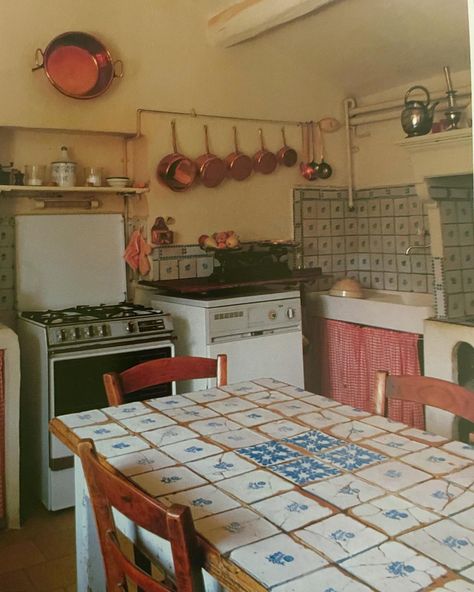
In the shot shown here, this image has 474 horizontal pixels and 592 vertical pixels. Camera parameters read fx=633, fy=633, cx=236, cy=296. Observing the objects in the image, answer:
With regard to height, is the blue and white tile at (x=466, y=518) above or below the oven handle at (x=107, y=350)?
below

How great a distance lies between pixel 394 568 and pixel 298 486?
318mm

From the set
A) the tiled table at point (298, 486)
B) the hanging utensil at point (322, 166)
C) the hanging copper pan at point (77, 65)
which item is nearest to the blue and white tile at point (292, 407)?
the tiled table at point (298, 486)

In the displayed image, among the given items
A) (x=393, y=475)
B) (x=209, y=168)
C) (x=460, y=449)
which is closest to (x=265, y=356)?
(x=209, y=168)

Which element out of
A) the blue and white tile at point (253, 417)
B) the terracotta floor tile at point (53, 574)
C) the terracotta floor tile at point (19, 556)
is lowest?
the terracotta floor tile at point (53, 574)

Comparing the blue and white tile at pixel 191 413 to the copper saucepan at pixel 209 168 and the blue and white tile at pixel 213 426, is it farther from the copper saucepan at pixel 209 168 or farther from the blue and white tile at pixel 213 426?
the copper saucepan at pixel 209 168

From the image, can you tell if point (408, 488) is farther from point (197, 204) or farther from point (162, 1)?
point (162, 1)

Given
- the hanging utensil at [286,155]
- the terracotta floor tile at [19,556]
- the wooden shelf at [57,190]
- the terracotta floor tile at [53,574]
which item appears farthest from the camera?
the hanging utensil at [286,155]

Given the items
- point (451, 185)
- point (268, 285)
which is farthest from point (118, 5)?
point (451, 185)

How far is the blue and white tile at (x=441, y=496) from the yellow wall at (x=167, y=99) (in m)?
2.64

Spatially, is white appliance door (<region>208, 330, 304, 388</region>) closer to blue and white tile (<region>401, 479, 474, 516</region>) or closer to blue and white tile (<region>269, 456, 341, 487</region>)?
blue and white tile (<region>269, 456, 341, 487</region>)

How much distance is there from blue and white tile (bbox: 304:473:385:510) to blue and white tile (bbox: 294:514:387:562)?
0.07m

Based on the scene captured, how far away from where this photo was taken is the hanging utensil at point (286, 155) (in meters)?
4.03

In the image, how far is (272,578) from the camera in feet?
2.85

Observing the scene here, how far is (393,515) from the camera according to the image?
106cm
